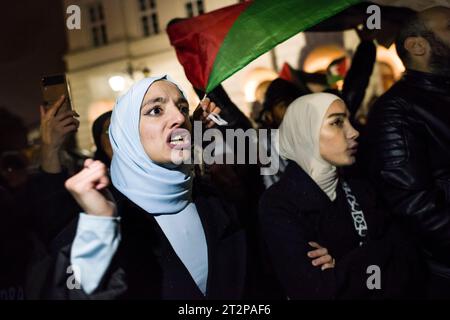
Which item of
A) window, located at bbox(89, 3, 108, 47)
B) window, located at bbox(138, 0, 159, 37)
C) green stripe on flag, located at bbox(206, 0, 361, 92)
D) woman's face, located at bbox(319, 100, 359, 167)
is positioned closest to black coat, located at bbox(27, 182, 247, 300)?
woman's face, located at bbox(319, 100, 359, 167)

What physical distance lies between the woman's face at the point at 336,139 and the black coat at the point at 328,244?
17 cm

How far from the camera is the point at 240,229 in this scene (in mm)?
2240

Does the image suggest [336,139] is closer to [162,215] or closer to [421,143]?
[421,143]

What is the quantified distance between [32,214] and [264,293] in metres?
1.24

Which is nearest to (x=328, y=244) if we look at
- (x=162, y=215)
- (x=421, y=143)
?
(x=421, y=143)

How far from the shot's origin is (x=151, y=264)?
189 cm

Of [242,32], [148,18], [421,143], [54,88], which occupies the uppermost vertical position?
[148,18]

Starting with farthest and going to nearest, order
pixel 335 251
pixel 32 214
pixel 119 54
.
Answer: pixel 119 54, pixel 335 251, pixel 32 214

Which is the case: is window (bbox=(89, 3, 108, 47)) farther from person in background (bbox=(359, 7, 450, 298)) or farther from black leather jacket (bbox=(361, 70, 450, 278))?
black leather jacket (bbox=(361, 70, 450, 278))

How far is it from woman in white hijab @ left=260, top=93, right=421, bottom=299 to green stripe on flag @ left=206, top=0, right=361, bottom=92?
399 mm

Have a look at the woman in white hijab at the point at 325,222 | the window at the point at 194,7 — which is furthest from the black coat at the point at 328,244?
the window at the point at 194,7

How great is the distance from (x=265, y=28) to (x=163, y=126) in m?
1.00
